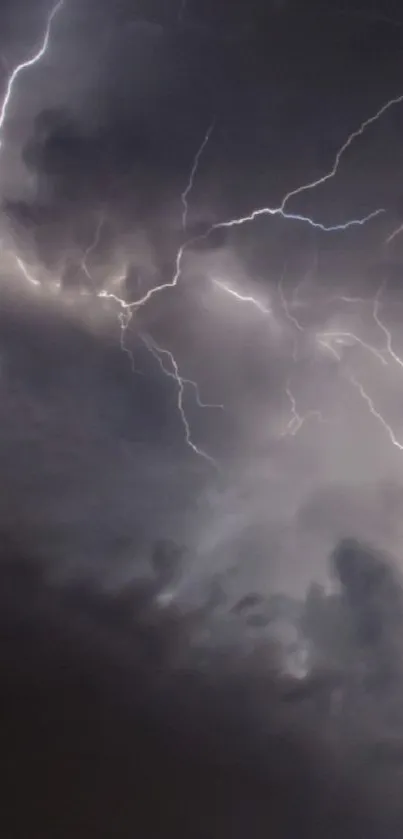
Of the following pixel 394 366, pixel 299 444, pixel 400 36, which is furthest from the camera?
pixel 299 444

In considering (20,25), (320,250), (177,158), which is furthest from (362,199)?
(20,25)

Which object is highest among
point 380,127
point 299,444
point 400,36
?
point 400,36

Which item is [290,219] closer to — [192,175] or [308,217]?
[308,217]

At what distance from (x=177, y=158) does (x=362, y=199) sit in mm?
2057

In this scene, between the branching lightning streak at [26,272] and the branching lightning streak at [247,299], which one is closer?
the branching lightning streak at [26,272]

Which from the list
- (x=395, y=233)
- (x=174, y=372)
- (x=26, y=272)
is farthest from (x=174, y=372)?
(x=395, y=233)

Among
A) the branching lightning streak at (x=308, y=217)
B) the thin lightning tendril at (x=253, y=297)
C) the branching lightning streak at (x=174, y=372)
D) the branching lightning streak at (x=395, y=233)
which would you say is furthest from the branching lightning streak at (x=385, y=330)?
the branching lightning streak at (x=174, y=372)

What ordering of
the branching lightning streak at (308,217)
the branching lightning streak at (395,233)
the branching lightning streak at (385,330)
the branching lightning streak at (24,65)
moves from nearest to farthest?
the branching lightning streak at (24,65), the branching lightning streak at (308,217), the branching lightning streak at (395,233), the branching lightning streak at (385,330)

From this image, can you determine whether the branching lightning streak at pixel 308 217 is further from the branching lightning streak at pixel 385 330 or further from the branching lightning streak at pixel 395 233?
the branching lightning streak at pixel 385 330

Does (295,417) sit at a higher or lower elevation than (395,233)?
lower

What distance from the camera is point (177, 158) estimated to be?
7.68 metres

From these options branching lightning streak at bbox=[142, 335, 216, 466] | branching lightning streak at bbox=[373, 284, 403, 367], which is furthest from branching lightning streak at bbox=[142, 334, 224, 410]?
branching lightning streak at bbox=[373, 284, 403, 367]

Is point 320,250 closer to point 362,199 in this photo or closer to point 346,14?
point 362,199

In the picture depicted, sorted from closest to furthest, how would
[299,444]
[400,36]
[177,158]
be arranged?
[400,36] → [177,158] → [299,444]
